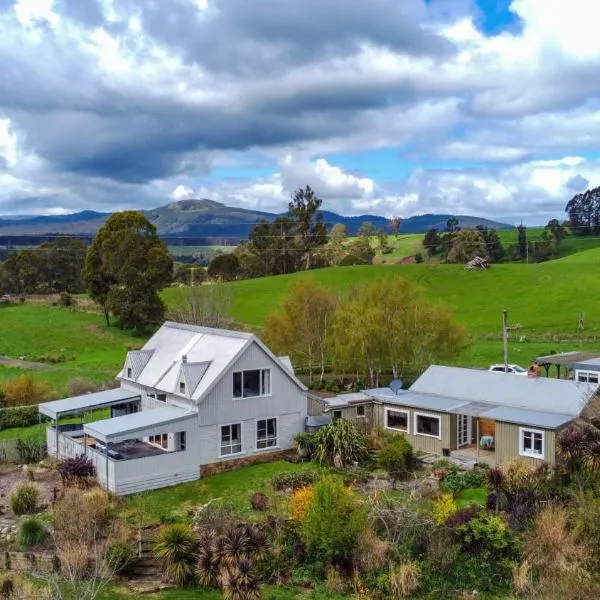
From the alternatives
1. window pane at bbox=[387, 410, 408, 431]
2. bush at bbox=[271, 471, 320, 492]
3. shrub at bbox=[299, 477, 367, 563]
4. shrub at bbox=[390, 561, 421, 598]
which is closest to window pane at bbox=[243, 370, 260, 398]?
bush at bbox=[271, 471, 320, 492]

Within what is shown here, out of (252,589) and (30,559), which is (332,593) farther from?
(30,559)

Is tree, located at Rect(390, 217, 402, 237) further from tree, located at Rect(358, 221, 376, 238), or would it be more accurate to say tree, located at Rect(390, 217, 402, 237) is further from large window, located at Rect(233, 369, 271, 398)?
Answer: large window, located at Rect(233, 369, 271, 398)

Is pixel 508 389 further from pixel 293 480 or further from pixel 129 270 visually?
pixel 129 270

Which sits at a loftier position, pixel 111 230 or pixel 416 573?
pixel 111 230

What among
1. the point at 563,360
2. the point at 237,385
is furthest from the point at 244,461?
the point at 563,360

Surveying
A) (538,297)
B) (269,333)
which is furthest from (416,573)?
(538,297)

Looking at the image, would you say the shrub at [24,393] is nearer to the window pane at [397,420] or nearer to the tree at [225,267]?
the window pane at [397,420]

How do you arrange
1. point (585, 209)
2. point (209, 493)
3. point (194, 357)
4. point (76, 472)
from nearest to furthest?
1. point (209, 493)
2. point (76, 472)
3. point (194, 357)
4. point (585, 209)
